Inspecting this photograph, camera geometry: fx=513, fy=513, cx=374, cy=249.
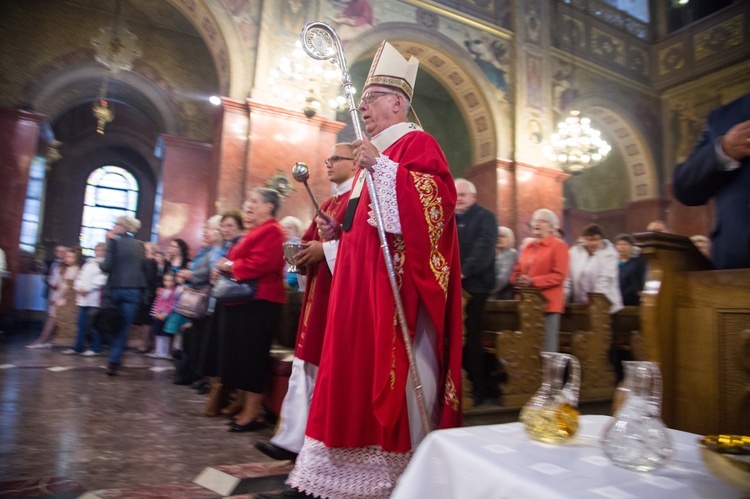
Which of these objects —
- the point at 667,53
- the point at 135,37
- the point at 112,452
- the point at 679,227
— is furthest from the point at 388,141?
the point at 667,53

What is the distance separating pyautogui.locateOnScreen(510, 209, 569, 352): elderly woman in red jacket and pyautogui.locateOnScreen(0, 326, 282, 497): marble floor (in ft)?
9.05

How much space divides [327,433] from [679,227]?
13.4 m

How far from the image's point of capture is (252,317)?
346cm

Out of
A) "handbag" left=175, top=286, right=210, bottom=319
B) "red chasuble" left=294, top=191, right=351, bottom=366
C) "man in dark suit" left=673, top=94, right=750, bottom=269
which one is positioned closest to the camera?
"man in dark suit" left=673, top=94, right=750, bottom=269

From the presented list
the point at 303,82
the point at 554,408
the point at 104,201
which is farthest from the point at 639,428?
the point at 104,201

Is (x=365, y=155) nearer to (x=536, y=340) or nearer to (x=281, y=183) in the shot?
(x=536, y=340)

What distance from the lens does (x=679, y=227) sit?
12.8 meters

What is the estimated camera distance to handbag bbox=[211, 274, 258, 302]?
3393mm

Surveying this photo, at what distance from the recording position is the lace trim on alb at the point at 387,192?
2.07 m

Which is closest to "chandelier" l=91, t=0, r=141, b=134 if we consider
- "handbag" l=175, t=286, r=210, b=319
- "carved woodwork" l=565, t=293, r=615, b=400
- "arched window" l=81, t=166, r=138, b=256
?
→ "arched window" l=81, t=166, r=138, b=256

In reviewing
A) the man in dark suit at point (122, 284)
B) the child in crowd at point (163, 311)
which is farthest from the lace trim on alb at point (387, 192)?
the child in crowd at point (163, 311)

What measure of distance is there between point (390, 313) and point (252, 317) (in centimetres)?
172

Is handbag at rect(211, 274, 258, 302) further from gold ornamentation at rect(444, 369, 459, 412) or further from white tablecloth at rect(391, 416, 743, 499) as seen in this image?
white tablecloth at rect(391, 416, 743, 499)

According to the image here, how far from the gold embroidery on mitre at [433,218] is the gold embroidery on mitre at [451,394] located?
0.37 meters
